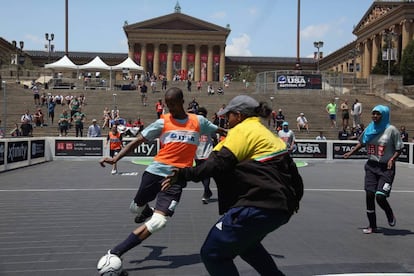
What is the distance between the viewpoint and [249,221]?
3.54 metres

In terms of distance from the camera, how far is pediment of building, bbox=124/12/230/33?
88.8 meters

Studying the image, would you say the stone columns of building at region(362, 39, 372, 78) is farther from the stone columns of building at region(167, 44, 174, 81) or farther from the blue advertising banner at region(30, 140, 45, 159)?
the blue advertising banner at region(30, 140, 45, 159)

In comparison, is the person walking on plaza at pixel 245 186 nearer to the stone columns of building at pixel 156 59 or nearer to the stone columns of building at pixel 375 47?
the stone columns of building at pixel 375 47

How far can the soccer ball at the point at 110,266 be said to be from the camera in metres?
4.73

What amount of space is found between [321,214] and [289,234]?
1.95 meters

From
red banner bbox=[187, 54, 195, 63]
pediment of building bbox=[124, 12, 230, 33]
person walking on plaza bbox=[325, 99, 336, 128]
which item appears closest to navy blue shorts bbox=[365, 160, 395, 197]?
person walking on plaza bbox=[325, 99, 336, 128]

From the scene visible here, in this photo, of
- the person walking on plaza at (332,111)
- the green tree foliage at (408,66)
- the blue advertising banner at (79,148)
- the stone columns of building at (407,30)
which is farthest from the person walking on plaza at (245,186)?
the stone columns of building at (407,30)

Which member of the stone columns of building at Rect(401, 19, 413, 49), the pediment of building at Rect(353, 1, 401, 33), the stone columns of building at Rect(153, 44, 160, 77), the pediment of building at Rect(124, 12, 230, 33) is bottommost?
the stone columns of building at Rect(153, 44, 160, 77)

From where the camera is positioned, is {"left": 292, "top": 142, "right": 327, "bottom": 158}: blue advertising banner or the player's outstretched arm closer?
the player's outstretched arm

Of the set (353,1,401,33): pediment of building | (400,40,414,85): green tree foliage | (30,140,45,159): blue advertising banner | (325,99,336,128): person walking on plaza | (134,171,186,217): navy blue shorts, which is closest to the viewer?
(134,171,186,217): navy blue shorts

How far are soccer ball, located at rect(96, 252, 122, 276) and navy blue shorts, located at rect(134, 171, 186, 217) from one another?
698 mm

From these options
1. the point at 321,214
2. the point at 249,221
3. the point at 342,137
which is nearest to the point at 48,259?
the point at 249,221

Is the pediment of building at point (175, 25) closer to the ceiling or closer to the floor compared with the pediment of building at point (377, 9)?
closer to the floor

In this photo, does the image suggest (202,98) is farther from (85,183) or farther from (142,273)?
(142,273)
